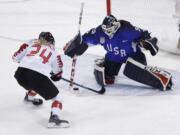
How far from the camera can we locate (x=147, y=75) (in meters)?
2.68

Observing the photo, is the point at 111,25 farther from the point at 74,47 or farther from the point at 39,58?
the point at 39,58

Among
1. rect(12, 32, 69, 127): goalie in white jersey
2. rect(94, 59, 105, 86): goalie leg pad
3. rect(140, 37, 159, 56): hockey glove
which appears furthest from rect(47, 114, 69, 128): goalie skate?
rect(140, 37, 159, 56): hockey glove

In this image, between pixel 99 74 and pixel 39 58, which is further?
pixel 99 74

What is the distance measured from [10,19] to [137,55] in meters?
2.16

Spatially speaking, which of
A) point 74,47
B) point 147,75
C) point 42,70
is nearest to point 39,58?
point 42,70

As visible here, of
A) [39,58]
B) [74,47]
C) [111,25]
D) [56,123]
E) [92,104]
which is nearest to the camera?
[56,123]

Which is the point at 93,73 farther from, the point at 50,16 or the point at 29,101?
the point at 50,16

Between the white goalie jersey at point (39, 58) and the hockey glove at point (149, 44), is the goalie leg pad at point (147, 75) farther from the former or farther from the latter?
the white goalie jersey at point (39, 58)

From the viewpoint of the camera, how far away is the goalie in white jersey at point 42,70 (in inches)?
86.8

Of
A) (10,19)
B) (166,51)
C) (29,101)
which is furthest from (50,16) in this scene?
(29,101)

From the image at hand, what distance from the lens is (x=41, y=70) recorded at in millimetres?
2244

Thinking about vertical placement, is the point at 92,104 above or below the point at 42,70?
below

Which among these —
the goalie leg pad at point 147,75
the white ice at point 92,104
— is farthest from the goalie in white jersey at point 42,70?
the goalie leg pad at point 147,75

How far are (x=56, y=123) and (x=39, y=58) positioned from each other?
0.35m
